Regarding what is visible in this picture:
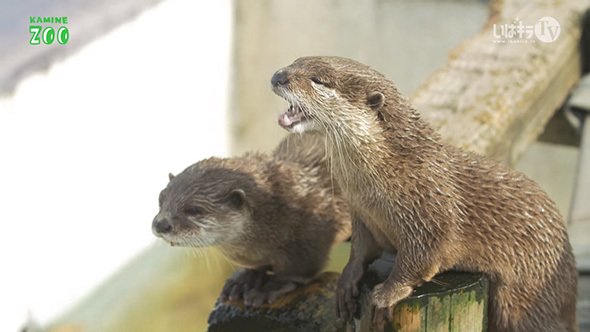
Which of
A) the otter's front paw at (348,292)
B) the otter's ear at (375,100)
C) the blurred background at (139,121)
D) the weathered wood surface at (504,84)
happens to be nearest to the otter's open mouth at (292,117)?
the otter's ear at (375,100)

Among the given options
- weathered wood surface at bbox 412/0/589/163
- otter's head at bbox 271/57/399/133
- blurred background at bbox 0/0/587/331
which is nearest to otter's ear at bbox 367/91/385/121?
otter's head at bbox 271/57/399/133

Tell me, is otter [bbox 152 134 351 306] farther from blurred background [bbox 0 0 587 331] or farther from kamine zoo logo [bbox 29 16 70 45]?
kamine zoo logo [bbox 29 16 70 45]

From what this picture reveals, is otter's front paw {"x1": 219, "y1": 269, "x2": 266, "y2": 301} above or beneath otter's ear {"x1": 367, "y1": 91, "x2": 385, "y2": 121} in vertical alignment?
beneath

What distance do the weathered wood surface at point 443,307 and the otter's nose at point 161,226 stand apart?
2.01ft

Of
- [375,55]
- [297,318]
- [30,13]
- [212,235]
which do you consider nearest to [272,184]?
[212,235]

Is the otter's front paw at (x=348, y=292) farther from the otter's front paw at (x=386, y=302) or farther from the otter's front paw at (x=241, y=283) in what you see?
the otter's front paw at (x=241, y=283)

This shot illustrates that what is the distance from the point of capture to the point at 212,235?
8.81 ft

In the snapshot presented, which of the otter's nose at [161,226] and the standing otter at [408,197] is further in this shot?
the otter's nose at [161,226]

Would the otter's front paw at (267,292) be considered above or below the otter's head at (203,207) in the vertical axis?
below

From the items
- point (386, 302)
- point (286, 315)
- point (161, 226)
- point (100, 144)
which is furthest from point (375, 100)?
point (100, 144)

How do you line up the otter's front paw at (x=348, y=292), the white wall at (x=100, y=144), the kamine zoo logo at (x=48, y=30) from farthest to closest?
the white wall at (x=100, y=144)
the kamine zoo logo at (x=48, y=30)
the otter's front paw at (x=348, y=292)

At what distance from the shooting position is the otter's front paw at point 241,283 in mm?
Result: 2553

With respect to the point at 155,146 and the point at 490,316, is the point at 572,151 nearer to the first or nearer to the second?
the point at 155,146

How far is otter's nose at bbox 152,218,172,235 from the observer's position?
8.34 feet
